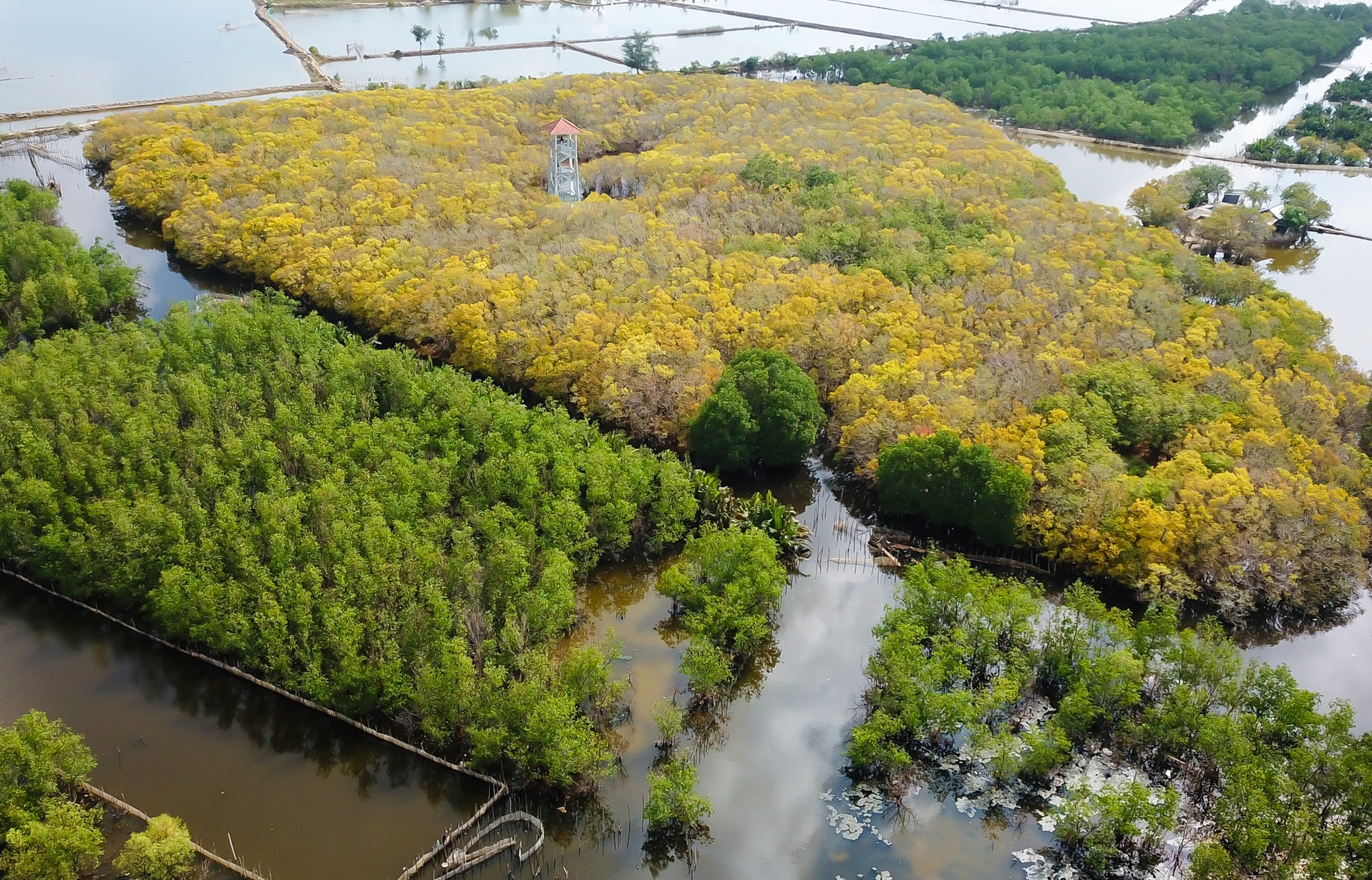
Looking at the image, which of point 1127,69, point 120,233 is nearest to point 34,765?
point 120,233

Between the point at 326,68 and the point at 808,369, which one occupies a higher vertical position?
the point at 326,68

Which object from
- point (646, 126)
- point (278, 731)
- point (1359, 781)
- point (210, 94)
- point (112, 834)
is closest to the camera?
point (1359, 781)

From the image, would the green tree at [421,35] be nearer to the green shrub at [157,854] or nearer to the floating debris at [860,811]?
the green shrub at [157,854]

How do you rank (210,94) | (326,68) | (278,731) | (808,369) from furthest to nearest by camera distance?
(326,68), (210,94), (808,369), (278,731)

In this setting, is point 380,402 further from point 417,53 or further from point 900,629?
point 417,53

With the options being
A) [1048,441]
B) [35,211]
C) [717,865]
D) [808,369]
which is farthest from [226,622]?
[35,211]

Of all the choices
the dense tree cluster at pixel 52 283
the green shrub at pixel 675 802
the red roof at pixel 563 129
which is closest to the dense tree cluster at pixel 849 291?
the red roof at pixel 563 129

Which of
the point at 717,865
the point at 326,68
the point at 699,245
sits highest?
the point at 326,68

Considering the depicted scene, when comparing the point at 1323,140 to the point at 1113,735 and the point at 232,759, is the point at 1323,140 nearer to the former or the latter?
the point at 1113,735
